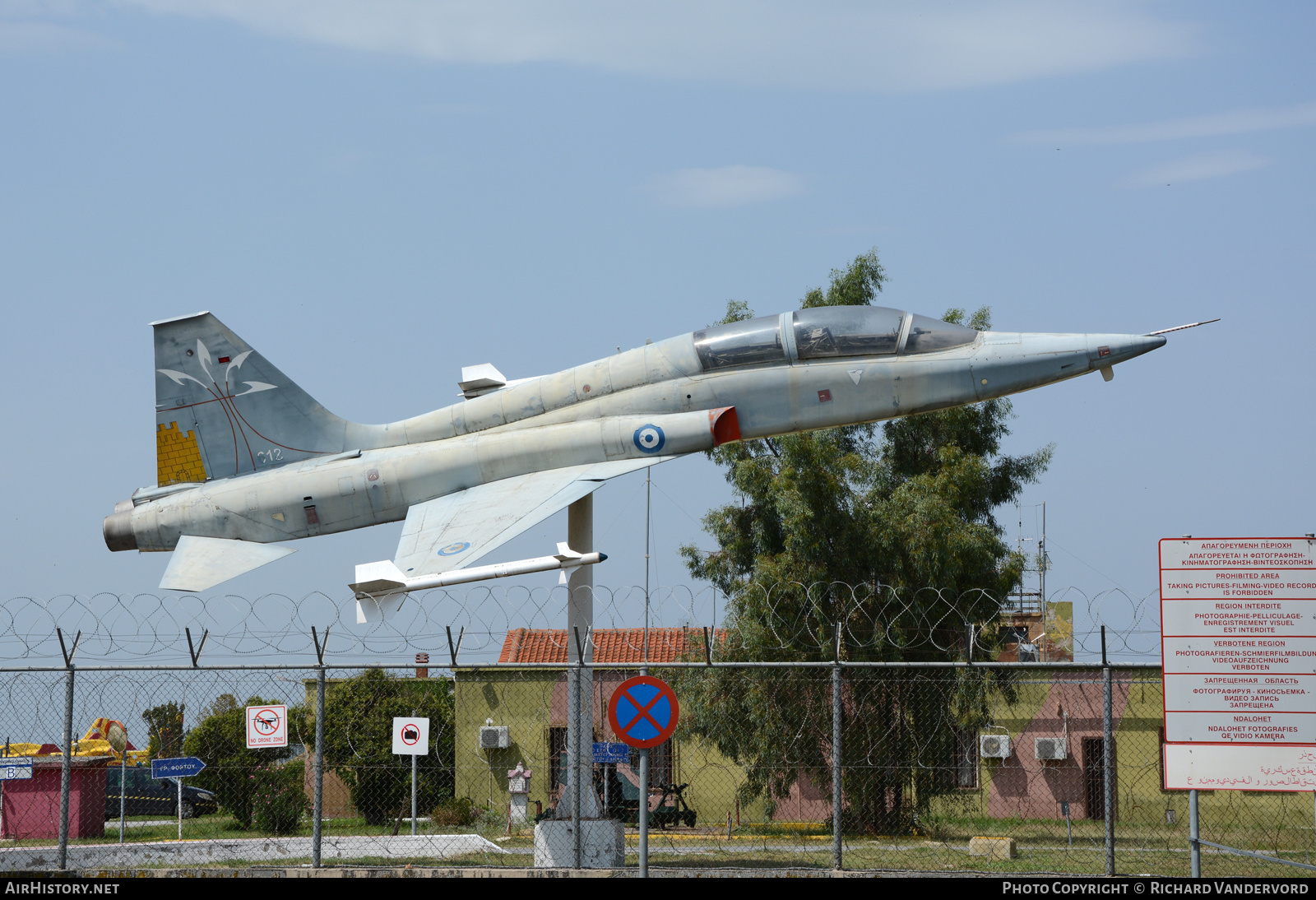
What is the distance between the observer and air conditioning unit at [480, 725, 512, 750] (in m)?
29.9

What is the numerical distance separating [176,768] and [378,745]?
1325cm

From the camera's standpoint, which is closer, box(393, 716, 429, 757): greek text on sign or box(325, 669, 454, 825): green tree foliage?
box(393, 716, 429, 757): greek text on sign

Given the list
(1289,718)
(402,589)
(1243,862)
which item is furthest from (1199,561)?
(402,589)

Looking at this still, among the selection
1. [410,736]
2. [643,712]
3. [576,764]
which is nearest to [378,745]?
[410,736]

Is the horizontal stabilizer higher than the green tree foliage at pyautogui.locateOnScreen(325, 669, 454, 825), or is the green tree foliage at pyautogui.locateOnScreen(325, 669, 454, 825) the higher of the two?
the horizontal stabilizer

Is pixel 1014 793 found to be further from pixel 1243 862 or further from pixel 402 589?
pixel 402 589

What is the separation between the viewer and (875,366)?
51.9 ft

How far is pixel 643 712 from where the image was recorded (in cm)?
1198

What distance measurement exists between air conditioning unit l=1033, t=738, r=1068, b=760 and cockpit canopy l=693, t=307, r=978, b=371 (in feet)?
51.1

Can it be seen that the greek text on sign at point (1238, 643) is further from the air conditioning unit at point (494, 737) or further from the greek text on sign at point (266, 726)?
the air conditioning unit at point (494, 737)

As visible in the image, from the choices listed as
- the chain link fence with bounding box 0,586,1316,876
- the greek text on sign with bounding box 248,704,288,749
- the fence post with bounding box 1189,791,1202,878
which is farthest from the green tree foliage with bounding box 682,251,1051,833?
the fence post with bounding box 1189,791,1202,878

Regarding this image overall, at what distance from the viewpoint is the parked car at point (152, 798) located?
32.5m

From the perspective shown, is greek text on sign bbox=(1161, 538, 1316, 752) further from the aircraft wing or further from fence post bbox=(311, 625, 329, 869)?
fence post bbox=(311, 625, 329, 869)

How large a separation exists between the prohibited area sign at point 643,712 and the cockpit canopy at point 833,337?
5530 millimetres
